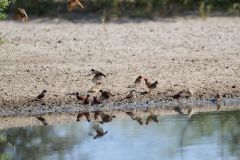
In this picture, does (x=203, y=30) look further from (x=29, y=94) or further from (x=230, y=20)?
(x=29, y=94)

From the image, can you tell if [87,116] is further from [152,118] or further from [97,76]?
[97,76]

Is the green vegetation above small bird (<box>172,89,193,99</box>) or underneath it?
above

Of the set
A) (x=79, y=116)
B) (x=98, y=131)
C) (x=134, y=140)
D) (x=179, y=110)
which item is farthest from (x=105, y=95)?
(x=134, y=140)

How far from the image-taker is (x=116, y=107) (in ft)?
50.1

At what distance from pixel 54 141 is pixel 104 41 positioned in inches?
240

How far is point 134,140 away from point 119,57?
4.88 meters

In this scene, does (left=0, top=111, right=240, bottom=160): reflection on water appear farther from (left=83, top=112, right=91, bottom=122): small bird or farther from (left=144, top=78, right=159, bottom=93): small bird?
(left=144, top=78, right=159, bottom=93): small bird

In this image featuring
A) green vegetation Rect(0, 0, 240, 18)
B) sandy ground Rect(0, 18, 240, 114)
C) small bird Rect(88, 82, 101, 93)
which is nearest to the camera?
small bird Rect(88, 82, 101, 93)

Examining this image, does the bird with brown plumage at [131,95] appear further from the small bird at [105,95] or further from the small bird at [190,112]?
the small bird at [190,112]

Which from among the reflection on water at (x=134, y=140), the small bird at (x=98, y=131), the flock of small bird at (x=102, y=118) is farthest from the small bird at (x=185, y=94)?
the small bird at (x=98, y=131)

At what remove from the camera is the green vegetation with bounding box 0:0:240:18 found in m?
21.5

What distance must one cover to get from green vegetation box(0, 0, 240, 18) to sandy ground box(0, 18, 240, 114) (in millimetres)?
511

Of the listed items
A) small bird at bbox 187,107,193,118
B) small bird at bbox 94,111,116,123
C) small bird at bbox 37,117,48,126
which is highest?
small bird at bbox 187,107,193,118

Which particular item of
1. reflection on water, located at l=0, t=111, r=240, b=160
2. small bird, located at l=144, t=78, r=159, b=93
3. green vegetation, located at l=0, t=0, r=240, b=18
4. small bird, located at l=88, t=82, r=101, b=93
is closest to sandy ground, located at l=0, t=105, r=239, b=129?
reflection on water, located at l=0, t=111, r=240, b=160
